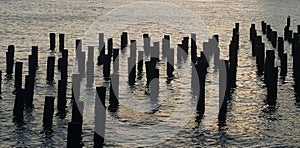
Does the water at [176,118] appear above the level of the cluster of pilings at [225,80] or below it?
below

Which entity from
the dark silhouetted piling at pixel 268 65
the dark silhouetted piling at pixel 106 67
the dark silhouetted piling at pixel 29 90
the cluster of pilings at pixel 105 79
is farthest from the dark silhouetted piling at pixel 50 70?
the dark silhouetted piling at pixel 268 65

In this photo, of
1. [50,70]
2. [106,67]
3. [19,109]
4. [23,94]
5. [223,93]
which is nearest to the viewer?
[23,94]

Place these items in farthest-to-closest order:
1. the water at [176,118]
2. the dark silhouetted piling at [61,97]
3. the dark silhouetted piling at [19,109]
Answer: the dark silhouetted piling at [61,97]
the dark silhouetted piling at [19,109]
the water at [176,118]

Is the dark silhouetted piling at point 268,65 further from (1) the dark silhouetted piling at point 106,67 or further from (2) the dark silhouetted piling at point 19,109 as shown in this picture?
(2) the dark silhouetted piling at point 19,109

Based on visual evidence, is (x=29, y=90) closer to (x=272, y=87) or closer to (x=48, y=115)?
(x=48, y=115)

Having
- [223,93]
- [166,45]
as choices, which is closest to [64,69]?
[223,93]

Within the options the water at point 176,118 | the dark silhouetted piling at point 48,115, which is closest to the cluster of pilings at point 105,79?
the dark silhouetted piling at point 48,115

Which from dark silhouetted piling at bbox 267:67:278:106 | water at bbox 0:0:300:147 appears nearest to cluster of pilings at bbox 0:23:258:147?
dark silhouetted piling at bbox 267:67:278:106

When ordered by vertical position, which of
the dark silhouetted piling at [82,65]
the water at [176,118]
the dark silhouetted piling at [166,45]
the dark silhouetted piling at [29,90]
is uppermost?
the dark silhouetted piling at [166,45]

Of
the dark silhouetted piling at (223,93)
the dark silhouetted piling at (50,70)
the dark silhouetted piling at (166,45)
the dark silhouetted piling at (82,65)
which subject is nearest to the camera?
the dark silhouetted piling at (223,93)

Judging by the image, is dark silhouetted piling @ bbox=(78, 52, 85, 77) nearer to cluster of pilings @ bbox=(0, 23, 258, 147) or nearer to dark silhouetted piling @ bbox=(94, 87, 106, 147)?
cluster of pilings @ bbox=(0, 23, 258, 147)

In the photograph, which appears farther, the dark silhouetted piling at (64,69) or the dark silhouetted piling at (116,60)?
the dark silhouetted piling at (116,60)

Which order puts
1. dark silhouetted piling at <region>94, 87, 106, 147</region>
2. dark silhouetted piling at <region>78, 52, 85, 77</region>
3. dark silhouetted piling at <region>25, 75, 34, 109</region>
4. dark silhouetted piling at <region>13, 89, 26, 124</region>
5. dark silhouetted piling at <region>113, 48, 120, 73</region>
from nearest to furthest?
dark silhouetted piling at <region>94, 87, 106, 147</region> → dark silhouetted piling at <region>13, 89, 26, 124</region> → dark silhouetted piling at <region>25, 75, 34, 109</region> → dark silhouetted piling at <region>78, 52, 85, 77</region> → dark silhouetted piling at <region>113, 48, 120, 73</region>

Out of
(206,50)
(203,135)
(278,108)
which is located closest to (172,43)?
(206,50)
